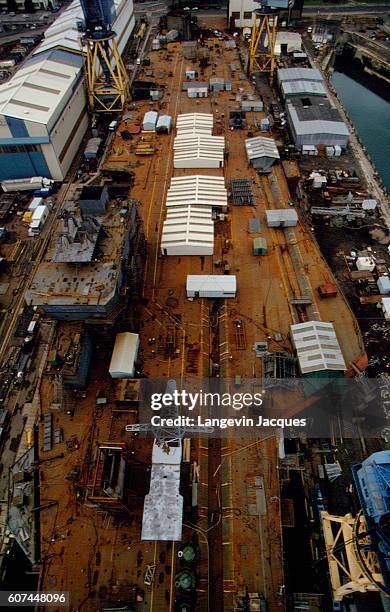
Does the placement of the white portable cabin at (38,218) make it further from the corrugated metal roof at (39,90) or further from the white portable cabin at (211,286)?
the white portable cabin at (211,286)

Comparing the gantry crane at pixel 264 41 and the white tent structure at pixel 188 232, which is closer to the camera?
the white tent structure at pixel 188 232

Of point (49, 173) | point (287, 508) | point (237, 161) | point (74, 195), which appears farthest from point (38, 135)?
point (287, 508)

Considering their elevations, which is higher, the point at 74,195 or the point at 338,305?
the point at 74,195

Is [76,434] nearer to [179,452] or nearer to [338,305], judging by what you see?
[179,452]

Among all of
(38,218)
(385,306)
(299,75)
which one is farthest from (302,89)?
(38,218)

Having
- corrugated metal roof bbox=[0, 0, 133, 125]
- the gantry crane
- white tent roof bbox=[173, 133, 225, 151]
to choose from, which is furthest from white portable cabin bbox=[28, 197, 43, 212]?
the gantry crane

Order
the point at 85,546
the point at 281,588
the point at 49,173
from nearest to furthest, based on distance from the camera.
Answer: the point at 281,588 < the point at 85,546 < the point at 49,173

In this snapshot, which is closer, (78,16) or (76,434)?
(76,434)

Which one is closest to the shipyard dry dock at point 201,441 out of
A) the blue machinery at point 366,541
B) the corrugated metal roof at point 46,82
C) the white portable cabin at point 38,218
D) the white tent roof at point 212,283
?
the white tent roof at point 212,283
